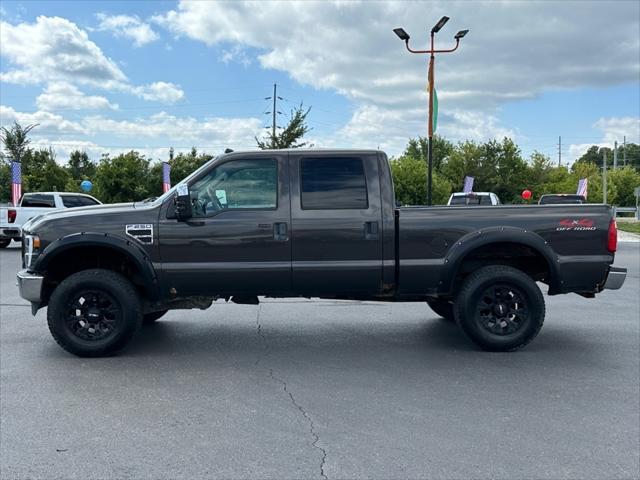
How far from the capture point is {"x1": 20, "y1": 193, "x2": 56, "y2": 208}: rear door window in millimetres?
18578

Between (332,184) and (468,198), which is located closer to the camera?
(332,184)

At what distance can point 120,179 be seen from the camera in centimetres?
3653

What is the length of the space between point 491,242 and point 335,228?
157cm

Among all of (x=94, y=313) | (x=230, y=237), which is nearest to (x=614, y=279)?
(x=230, y=237)

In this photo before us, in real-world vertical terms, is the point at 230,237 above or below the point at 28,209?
below

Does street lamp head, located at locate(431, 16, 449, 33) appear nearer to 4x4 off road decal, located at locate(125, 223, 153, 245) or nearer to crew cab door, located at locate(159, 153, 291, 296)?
crew cab door, located at locate(159, 153, 291, 296)

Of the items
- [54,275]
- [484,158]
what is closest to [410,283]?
[54,275]

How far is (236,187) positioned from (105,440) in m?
2.79

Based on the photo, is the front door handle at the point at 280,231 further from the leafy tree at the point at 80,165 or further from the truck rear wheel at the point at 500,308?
the leafy tree at the point at 80,165

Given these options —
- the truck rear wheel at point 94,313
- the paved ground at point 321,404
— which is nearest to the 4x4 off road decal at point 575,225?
the paved ground at point 321,404

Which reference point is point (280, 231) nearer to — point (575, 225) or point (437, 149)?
point (575, 225)

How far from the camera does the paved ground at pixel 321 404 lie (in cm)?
339

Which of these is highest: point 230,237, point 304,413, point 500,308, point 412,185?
point 412,185

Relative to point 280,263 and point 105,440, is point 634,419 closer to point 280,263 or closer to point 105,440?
point 280,263
